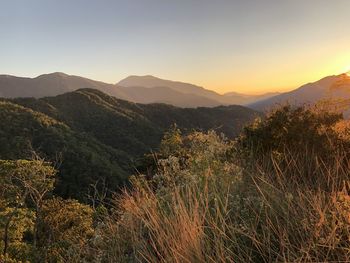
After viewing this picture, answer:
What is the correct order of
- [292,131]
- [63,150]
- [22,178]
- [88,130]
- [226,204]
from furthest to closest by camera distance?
[88,130] < [63,150] < [22,178] < [292,131] < [226,204]

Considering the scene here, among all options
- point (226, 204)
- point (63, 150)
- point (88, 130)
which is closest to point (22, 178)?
point (226, 204)

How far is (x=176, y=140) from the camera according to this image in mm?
21781

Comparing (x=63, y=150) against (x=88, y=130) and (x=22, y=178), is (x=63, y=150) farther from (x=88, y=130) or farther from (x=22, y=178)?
(x=22, y=178)

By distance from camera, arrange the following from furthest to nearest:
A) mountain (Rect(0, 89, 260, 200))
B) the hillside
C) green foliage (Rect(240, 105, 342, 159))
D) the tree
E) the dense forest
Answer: mountain (Rect(0, 89, 260, 200)) → the hillside → the tree → green foliage (Rect(240, 105, 342, 159)) → the dense forest

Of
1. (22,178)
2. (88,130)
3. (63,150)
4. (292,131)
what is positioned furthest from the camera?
(88,130)

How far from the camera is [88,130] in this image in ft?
224

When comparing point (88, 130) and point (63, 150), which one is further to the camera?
point (88, 130)

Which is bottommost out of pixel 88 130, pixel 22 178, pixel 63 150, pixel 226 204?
pixel 63 150

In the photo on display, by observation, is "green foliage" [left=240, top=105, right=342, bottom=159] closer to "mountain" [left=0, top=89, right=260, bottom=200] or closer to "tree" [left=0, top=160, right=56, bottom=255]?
"mountain" [left=0, top=89, right=260, bottom=200]

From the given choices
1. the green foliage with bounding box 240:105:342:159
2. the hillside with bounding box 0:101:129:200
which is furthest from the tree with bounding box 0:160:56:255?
the hillside with bounding box 0:101:129:200

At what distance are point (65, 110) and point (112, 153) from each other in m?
27.3

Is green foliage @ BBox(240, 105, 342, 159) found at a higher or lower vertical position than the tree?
higher

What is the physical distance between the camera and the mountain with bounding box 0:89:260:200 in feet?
131

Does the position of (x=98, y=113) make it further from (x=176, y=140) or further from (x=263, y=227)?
(x=263, y=227)
